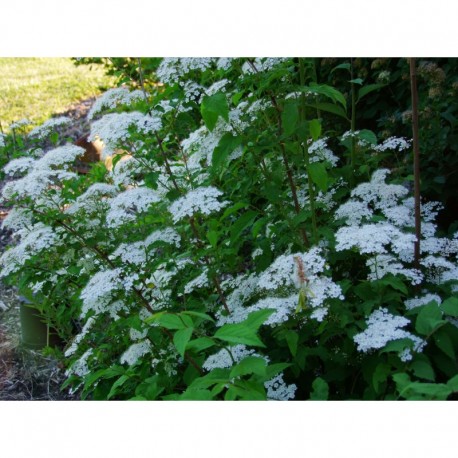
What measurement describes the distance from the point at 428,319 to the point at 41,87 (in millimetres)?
3161

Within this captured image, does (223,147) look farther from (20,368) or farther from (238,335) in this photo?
(20,368)

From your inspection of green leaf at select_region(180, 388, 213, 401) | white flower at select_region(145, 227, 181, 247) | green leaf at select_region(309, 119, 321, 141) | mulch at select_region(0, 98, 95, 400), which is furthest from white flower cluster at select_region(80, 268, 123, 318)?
mulch at select_region(0, 98, 95, 400)

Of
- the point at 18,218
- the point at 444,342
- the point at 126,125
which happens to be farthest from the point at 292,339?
the point at 18,218

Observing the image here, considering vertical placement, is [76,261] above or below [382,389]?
above

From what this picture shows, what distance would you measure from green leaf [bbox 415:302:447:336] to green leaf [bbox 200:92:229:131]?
2.34 ft

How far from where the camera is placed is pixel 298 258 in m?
1.53

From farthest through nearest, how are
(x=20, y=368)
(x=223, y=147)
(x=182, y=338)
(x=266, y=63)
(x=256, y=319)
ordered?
(x=20, y=368) → (x=266, y=63) → (x=223, y=147) → (x=256, y=319) → (x=182, y=338)

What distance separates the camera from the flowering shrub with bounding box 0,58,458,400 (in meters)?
1.54

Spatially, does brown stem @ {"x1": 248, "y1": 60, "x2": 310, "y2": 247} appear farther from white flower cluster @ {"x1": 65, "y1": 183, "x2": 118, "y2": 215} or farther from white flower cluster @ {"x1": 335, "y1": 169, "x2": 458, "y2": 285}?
white flower cluster @ {"x1": 65, "y1": 183, "x2": 118, "y2": 215}

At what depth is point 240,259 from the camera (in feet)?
6.93

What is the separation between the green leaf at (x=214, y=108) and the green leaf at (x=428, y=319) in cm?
71

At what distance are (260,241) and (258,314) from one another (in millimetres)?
685
